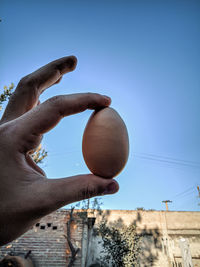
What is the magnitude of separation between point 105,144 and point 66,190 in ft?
1.78

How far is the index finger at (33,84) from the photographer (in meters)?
1.40

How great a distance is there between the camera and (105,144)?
1424 mm

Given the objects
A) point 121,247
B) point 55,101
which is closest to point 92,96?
point 55,101

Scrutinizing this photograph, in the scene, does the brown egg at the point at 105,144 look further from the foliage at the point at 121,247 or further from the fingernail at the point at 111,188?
the foliage at the point at 121,247

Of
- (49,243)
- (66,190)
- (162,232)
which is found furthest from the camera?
(162,232)

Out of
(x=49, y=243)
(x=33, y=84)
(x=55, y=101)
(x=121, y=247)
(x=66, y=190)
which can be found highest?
(x=33, y=84)

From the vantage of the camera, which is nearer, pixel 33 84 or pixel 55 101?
pixel 55 101

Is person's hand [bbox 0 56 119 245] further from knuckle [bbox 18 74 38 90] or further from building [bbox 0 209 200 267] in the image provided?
building [bbox 0 209 200 267]

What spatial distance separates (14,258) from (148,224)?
7570 millimetres

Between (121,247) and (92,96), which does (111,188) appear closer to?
(92,96)

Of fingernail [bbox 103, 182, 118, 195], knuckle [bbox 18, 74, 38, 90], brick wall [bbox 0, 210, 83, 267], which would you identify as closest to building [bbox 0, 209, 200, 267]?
brick wall [bbox 0, 210, 83, 267]

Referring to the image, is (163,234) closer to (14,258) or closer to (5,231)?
(14,258)

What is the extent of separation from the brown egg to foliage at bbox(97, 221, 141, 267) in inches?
307

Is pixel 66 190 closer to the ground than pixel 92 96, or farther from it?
closer to the ground
